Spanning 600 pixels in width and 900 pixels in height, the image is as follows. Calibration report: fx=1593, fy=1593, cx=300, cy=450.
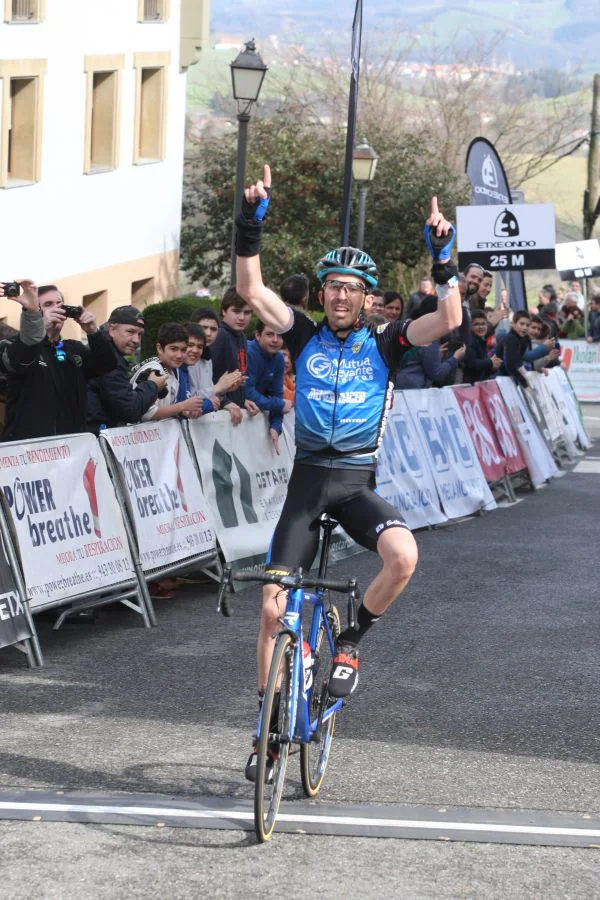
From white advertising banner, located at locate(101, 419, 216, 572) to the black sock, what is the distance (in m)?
3.82

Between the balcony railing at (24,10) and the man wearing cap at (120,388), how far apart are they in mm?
16292

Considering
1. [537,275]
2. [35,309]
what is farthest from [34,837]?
[537,275]

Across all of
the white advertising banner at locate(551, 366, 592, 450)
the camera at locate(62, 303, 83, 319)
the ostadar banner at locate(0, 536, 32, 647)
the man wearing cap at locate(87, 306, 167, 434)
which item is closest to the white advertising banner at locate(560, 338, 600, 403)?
the white advertising banner at locate(551, 366, 592, 450)

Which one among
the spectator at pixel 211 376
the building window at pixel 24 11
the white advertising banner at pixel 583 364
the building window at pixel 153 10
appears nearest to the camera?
the spectator at pixel 211 376

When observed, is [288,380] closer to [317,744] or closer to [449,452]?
[449,452]

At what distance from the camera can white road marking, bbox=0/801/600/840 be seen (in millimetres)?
6016

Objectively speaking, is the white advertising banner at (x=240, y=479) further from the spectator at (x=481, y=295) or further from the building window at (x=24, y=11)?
the building window at (x=24, y=11)

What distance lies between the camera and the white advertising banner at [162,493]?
10.2m

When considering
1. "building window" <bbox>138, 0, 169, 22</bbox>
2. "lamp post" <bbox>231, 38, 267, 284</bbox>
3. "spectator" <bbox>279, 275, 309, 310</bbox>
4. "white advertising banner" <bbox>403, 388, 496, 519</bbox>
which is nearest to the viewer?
"spectator" <bbox>279, 275, 309, 310</bbox>

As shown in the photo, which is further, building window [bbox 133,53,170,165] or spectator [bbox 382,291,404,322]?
building window [bbox 133,53,170,165]

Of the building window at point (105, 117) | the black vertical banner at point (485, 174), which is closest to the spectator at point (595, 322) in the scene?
the black vertical banner at point (485, 174)

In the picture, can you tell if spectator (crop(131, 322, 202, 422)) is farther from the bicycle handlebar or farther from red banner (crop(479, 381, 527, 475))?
red banner (crop(479, 381, 527, 475))

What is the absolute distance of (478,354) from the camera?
1733cm

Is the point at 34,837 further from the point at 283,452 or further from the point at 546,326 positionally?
the point at 546,326
